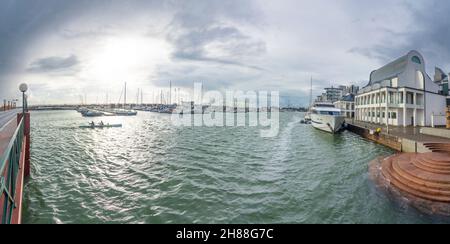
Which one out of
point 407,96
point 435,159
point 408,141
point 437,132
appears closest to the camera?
point 435,159

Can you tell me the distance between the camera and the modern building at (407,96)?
97.0 ft

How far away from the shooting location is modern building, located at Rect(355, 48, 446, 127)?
2958 cm

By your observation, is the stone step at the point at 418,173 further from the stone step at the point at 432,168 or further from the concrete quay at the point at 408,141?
the concrete quay at the point at 408,141

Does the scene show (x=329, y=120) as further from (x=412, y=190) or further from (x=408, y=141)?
(x=412, y=190)

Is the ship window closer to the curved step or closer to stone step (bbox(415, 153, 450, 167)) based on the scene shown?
stone step (bbox(415, 153, 450, 167))

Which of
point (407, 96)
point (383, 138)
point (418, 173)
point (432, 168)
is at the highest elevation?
point (407, 96)

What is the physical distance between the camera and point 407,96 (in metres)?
30.3

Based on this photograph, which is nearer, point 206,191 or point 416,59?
point 206,191

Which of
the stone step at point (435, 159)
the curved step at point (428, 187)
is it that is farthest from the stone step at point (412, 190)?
the stone step at point (435, 159)

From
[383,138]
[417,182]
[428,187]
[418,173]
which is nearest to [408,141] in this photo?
[383,138]

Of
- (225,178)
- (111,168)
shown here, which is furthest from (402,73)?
(111,168)

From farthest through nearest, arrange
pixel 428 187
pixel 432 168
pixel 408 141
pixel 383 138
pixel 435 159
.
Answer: pixel 383 138 → pixel 408 141 → pixel 435 159 → pixel 432 168 → pixel 428 187

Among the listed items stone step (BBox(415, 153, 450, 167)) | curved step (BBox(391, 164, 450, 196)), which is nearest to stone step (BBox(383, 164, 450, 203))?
curved step (BBox(391, 164, 450, 196))
